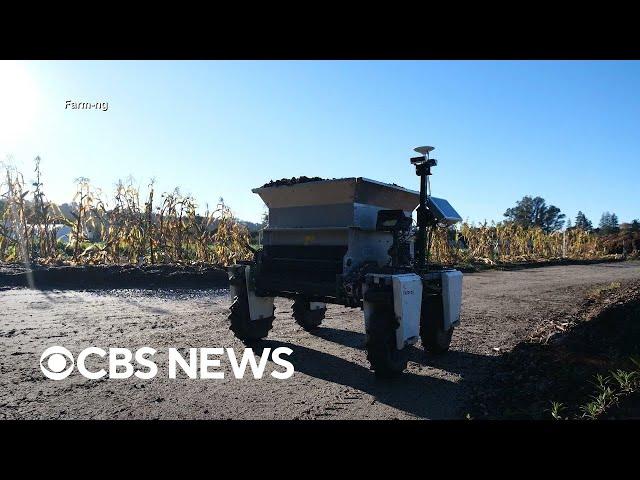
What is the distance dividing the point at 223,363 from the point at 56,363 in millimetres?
1963

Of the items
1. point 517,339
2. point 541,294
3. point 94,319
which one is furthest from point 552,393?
point 541,294

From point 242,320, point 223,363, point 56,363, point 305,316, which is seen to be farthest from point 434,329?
point 56,363

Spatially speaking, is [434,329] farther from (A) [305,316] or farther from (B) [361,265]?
(A) [305,316]

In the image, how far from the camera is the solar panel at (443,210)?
19.3 feet

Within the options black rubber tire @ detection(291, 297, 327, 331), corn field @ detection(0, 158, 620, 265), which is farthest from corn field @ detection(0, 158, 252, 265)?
black rubber tire @ detection(291, 297, 327, 331)

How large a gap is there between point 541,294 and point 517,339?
19.7 feet

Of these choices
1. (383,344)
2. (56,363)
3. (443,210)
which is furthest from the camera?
(443,210)

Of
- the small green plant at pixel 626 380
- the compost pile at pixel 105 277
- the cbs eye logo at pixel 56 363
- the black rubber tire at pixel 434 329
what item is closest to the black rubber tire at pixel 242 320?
the cbs eye logo at pixel 56 363

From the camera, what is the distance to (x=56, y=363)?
Result: 5.22m

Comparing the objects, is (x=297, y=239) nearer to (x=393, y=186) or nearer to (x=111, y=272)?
(x=393, y=186)

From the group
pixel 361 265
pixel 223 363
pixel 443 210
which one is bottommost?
pixel 223 363
